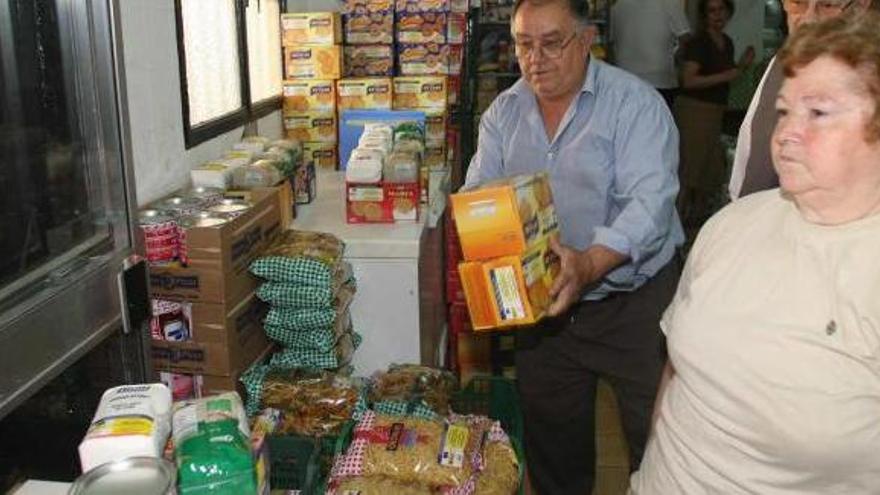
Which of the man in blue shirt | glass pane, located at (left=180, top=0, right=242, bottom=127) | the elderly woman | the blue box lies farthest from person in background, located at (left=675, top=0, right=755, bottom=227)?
the elderly woman

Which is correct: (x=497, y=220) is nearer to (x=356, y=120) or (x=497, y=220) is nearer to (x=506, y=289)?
(x=506, y=289)

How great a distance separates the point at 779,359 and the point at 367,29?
2.98 meters

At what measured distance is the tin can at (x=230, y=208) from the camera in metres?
2.33

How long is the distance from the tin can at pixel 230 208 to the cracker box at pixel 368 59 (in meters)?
1.57

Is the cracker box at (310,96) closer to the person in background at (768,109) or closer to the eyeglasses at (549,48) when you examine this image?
the eyeglasses at (549,48)

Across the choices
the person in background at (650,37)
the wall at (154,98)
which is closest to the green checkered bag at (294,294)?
the wall at (154,98)

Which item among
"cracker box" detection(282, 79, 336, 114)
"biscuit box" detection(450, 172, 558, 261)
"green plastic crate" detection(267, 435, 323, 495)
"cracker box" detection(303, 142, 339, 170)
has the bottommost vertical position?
"green plastic crate" detection(267, 435, 323, 495)

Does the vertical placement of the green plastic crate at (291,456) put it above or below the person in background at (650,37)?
below

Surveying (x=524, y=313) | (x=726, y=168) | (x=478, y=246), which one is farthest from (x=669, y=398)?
(x=726, y=168)

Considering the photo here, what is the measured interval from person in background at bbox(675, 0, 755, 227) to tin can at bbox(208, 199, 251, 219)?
12.3 feet

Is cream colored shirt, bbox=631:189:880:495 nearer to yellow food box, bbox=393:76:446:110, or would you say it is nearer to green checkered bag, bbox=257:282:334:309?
green checkered bag, bbox=257:282:334:309

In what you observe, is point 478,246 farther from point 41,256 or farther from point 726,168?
point 726,168

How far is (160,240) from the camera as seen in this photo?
84.8 inches

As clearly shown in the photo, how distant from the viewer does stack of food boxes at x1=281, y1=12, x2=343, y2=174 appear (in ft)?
12.1
